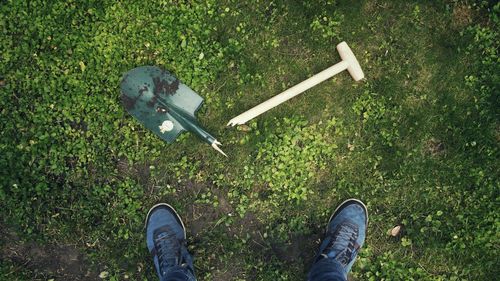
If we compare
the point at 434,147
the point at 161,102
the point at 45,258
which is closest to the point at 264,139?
the point at 161,102

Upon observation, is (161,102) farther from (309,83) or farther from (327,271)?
(327,271)

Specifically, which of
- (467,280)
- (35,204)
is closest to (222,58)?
(35,204)

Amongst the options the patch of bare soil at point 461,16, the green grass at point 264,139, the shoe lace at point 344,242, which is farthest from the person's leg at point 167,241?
the patch of bare soil at point 461,16

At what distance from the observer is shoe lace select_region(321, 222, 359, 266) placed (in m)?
4.46

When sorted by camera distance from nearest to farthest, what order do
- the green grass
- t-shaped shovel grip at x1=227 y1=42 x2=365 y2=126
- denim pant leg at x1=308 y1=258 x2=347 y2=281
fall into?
denim pant leg at x1=308 y1=258 x2=347 y2=281 → t-shaped shovel grip at x1=227 y1=42 x2=365 y2=126 → the green grass

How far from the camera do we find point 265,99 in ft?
15.1

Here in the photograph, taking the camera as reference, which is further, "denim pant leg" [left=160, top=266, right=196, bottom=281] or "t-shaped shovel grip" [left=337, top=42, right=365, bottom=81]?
"t-shaped shovel grip" [left=337, top=42, right=365, bottom=81]

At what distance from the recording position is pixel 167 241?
450 centimetres

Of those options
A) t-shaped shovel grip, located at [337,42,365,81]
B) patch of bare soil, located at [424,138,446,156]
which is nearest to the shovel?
t-shaped shovel grip, located at [337,42,365,81]

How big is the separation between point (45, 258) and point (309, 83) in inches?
115

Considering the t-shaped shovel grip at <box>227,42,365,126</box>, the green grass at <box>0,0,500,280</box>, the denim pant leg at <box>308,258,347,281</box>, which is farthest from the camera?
the green grass at <box>0,0,500,280</box>

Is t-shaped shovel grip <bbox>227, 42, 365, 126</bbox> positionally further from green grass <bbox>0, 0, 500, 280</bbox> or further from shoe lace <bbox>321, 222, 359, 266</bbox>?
shoe lace <bbox>321, 222, 359, 266</bbox>

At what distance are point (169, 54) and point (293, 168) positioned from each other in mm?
1554

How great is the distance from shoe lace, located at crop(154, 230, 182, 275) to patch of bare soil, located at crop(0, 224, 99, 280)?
0.68 metres
